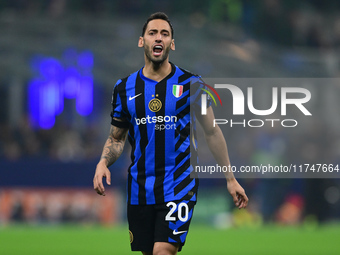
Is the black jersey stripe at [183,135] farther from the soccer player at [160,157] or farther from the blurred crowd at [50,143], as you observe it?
the blurred crowd at [50,143]

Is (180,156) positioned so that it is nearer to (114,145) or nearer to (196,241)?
(114,145)

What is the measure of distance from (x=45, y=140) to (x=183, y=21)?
4286 mm

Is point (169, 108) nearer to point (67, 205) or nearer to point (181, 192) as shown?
point (181, 192)

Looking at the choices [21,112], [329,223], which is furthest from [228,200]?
Answer: [21,112]

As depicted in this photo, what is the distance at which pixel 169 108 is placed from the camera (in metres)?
4.98

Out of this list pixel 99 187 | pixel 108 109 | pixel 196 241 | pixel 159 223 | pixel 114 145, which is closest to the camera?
pixel 99 187

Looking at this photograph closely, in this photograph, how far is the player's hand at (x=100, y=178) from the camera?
478cm

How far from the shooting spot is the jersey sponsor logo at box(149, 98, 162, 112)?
16.4 ft

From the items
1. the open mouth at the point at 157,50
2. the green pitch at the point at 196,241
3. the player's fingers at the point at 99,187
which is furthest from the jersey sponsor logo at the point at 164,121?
the green pitch at the point at 196,241

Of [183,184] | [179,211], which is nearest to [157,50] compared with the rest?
[183,184]

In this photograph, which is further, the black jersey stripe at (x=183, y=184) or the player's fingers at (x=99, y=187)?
the black jersey stripe at (x=183, y=184)

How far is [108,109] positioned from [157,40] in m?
11.5

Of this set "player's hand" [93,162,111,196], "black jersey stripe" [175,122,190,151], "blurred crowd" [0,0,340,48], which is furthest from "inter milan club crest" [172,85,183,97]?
"blurred crowd" [0,0,340,48]

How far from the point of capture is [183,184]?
4.96m
